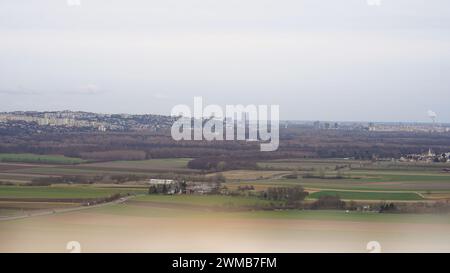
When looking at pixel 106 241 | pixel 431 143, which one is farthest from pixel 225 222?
pixel 431 143

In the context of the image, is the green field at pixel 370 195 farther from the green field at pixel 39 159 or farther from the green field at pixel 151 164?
the green field at pixel 39 159

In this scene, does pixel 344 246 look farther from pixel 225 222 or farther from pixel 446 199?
pixel 446 199

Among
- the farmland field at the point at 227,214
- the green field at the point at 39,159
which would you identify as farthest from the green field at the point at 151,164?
the green field at the point at 39,159

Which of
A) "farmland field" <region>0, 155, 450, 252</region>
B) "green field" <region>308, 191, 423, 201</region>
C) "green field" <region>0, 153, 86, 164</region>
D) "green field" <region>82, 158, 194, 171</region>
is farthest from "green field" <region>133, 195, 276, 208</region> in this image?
"green field" <region>0, 153, 86, 164</region>

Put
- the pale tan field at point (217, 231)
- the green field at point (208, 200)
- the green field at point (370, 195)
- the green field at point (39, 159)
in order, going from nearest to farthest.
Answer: the pale tan field at point (217, 231)
the green field at point (208, 200)
the green field at point (370, 195)
the green field at point (39, 159)

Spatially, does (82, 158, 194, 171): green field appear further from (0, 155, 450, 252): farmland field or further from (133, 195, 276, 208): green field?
(133, 195, 276, 208): green field

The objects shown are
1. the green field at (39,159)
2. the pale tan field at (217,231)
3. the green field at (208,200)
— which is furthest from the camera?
the green field at (39,159)
